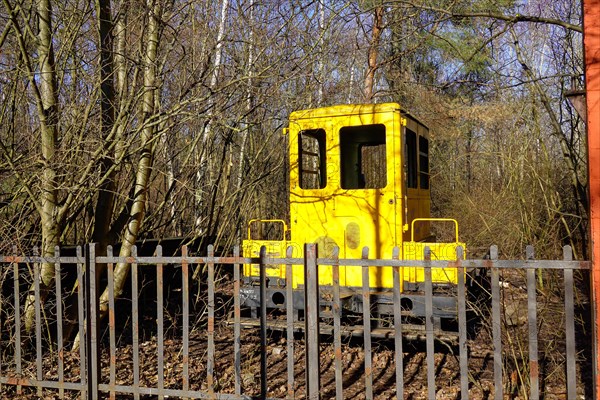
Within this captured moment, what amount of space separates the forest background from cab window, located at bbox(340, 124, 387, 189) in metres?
1.00

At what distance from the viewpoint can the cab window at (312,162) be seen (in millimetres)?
7402

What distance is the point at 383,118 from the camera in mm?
6965

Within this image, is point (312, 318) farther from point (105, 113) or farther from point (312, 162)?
point (105, 113)

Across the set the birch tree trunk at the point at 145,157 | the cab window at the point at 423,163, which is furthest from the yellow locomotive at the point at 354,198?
the birch tree trunk at the point at 145,157

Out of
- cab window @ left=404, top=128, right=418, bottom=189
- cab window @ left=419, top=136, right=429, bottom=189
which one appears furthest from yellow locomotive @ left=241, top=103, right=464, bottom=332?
cab window @ left=419, top=136, right=429, bottom=189

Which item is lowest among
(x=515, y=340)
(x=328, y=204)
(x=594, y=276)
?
(x=515, y=340)

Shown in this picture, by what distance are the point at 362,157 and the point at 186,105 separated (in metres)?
2.76

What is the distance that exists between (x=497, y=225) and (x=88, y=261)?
21.0ft

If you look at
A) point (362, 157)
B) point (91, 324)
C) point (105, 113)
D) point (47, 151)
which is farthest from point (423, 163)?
point (91, 324)

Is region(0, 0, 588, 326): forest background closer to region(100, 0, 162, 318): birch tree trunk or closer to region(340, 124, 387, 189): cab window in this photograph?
region(100, 0, 162, 318): birch tree trunk

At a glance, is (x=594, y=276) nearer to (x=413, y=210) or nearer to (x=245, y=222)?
(x=413, y=210)

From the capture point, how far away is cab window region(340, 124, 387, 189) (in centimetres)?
733

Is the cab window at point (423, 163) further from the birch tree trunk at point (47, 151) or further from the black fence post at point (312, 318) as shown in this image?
the birch tree trunk at point (47, 151)

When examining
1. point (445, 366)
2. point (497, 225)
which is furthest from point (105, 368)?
point (497, 225)
